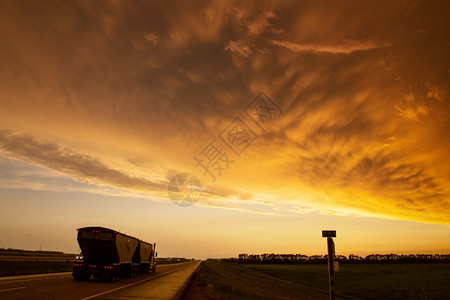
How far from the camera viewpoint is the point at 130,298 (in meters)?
14.2

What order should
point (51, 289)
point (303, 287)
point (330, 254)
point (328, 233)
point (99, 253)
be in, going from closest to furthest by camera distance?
point (330, 254)
point (328, 233)
point (51, 289)
point (99, 253)
point (303, 287)

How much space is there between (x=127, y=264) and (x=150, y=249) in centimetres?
1255

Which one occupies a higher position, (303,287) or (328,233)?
(328,233)

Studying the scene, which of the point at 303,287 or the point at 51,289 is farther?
the point at 303,287

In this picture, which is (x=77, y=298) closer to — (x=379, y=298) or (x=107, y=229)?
(x=107, y=229)

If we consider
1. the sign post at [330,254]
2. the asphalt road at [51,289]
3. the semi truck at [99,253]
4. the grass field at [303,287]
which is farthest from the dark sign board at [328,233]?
the semi truck at [99,253]

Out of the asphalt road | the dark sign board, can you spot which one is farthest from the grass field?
the dark sign board

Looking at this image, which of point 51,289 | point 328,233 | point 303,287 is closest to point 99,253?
point 51,289

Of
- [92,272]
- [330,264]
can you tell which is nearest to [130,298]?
[330,264]

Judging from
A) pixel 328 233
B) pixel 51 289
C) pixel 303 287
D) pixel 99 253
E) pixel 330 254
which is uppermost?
pixel 328 233

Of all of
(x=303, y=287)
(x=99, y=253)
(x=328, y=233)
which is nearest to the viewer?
(x=328, y=233)

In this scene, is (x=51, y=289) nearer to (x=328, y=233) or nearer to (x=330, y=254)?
(x=330, y=254)

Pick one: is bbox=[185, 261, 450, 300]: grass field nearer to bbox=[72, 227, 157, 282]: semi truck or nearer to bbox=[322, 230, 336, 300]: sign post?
bbox=[72, 227, 157, 282]: semi truck

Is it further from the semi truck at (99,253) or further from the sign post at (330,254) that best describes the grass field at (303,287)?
the sign post at (330,254)
